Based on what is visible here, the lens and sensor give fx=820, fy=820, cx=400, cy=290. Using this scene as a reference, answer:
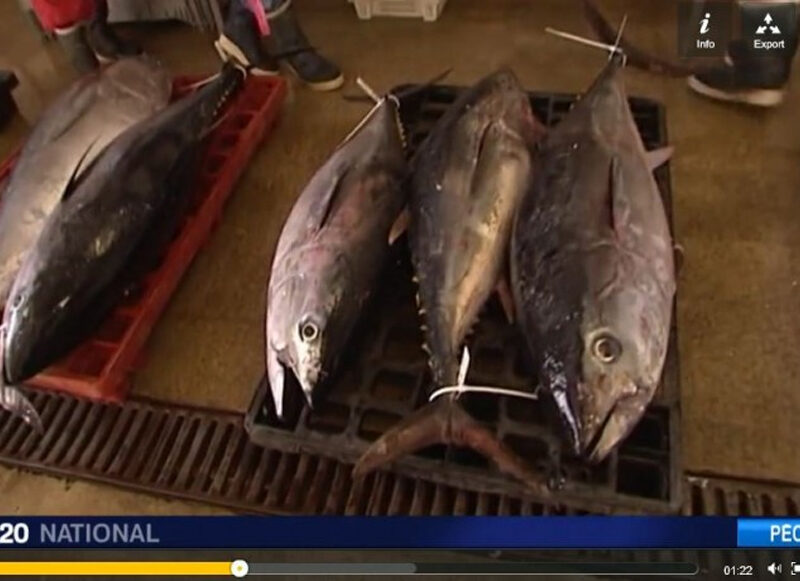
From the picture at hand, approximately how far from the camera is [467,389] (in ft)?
3.67

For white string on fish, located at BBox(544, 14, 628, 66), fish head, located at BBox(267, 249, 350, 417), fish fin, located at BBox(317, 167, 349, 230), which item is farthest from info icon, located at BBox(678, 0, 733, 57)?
fish head, located at BBox(267, 249, 350, 417)

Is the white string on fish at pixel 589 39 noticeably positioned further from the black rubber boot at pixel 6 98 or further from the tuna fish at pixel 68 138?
the black rubber boot at pixel 6 98

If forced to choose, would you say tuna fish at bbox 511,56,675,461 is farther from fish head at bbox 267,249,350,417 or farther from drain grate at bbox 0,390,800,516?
fish head at bbox 267,249,350,417

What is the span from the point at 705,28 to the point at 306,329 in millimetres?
1111

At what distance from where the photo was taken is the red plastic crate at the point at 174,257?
1.30 meters

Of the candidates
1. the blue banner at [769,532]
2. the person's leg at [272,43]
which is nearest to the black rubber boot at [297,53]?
the person's leg at [272,43]

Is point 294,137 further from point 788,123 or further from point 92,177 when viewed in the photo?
point 788,123

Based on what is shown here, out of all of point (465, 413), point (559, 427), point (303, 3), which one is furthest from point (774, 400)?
point (303, 3)

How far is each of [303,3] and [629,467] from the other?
154 centimetres

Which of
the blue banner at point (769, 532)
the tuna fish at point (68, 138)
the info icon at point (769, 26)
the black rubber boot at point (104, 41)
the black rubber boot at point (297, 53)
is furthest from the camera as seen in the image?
the black rubber boot at point (104, 41)

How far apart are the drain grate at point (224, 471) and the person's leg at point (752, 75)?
2.84 feet

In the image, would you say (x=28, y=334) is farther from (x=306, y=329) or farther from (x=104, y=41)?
(x=104, y=41)

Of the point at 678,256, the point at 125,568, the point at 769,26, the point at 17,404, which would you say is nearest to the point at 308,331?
the point at 125,568

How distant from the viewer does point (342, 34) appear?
6.67 ft
